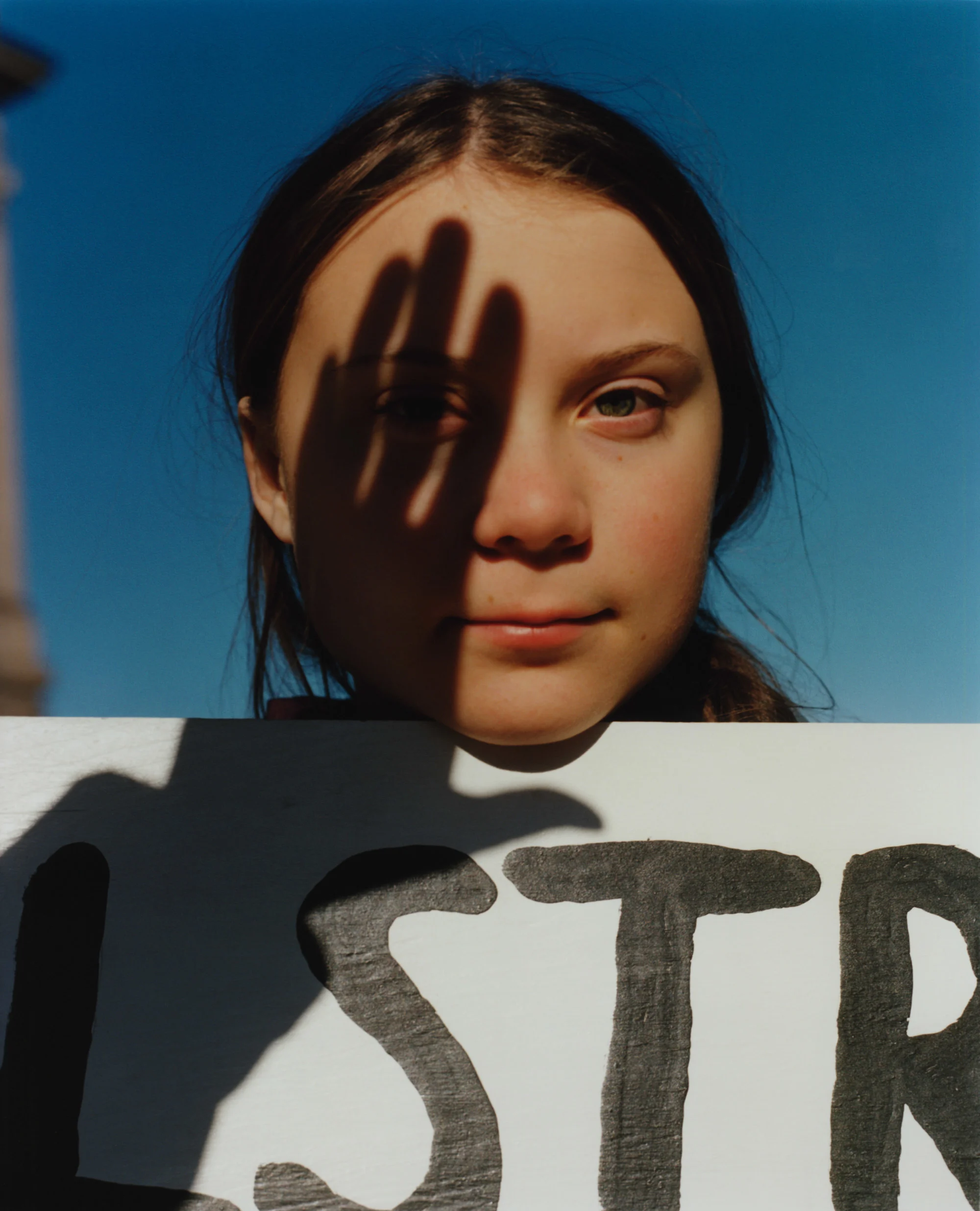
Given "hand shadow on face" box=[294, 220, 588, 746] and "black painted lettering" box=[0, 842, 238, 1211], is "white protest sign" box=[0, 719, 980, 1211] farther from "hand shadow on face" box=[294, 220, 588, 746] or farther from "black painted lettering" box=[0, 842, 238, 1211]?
"hand shadow on face" box=[294, 220, 588, 746]

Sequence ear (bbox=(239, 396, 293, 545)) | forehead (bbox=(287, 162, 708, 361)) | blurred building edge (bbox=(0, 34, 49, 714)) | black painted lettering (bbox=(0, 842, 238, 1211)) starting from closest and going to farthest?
black painted lettering (bbox=(0, 842, 238, 1211)) < forehead (bbox=(287, 162, 708, 361)) < ear (bbox=(239, 396, 293, 545)) < blurred building edge (bbox=(0, 34, 49, 714))

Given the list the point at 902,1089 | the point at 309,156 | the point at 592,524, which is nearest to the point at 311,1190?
the point at 902,1089

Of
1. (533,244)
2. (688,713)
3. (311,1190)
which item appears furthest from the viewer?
(688,713)

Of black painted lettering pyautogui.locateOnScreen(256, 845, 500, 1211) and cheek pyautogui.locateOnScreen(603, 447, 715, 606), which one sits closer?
black painted lettering pyautogui.locateOnScreen(256, 845, 500, 1211)

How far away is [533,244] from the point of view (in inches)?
42.4

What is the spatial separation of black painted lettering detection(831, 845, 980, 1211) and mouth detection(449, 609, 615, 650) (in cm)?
37

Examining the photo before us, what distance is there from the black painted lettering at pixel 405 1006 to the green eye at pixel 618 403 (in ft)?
1.60

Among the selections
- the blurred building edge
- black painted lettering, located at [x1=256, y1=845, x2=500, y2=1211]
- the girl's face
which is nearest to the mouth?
the girl's face

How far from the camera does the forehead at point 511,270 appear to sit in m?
1.05

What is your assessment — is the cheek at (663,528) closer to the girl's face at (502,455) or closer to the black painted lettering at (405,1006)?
the girl's face at (502,455)

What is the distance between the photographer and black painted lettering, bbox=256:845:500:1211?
95 centimetres

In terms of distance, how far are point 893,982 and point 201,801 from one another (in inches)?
27.8

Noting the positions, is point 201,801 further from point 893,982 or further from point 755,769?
point 893,982

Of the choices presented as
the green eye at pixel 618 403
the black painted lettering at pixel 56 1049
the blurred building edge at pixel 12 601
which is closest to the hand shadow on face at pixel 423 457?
the green eye at pixel 618 403
